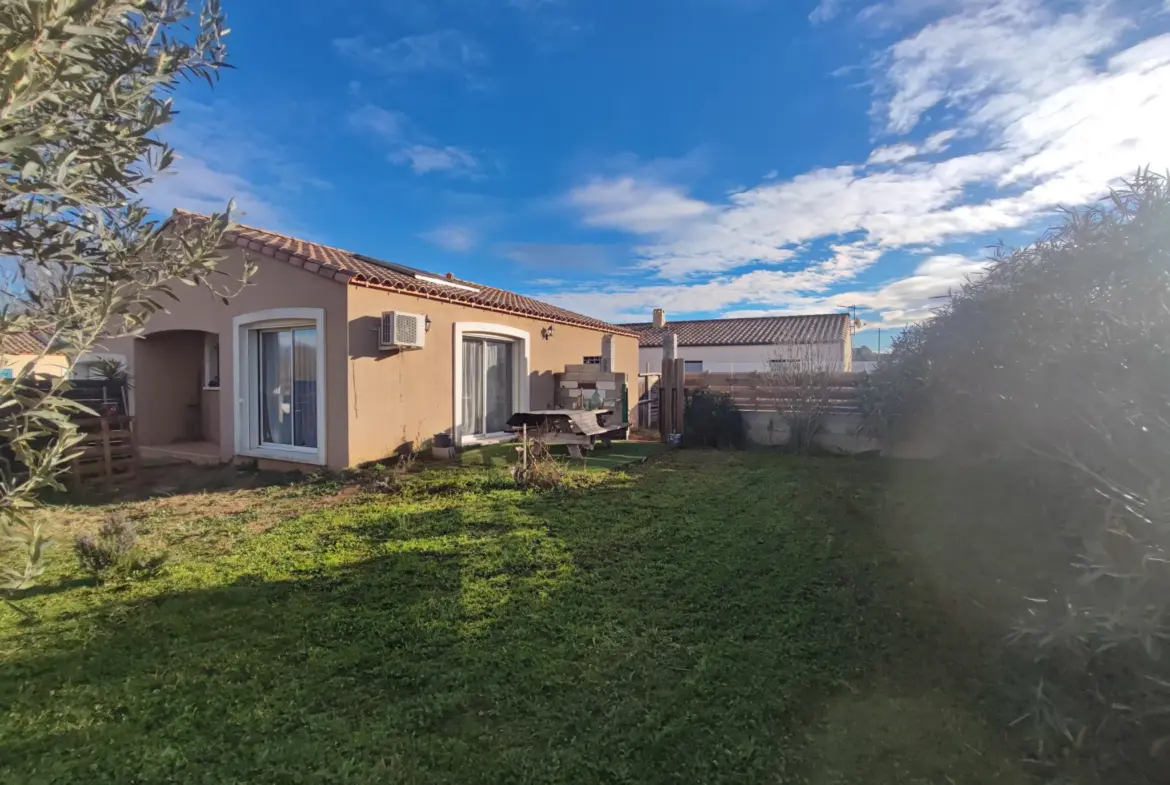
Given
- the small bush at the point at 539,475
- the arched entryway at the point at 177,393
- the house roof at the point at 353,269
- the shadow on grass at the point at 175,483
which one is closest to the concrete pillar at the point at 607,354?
the house roof at the point at 353,269

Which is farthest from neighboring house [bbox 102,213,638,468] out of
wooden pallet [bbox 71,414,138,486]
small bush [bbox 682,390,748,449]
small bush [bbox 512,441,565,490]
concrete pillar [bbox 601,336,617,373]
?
small bush [bbox 682,390,748,449]

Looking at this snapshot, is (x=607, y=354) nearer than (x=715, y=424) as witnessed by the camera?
No

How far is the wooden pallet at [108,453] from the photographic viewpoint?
9.47m

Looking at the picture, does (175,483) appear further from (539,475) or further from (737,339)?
(737,339)

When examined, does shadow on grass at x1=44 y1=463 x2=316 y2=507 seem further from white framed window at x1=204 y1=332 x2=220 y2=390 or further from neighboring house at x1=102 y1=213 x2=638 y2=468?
white framed window at x1=204 y1=332 x2=220 y2=390

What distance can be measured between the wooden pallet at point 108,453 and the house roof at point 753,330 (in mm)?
24611

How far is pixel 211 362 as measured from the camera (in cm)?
1247

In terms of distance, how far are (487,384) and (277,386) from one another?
4.28 metres

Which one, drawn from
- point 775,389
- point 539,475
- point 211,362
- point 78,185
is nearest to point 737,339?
point 775,389

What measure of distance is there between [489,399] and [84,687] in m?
9.85

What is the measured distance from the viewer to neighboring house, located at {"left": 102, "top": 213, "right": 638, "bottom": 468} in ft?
31.7

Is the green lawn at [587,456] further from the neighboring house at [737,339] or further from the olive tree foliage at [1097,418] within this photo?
the neighboring house at [737,339]

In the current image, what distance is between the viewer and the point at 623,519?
23.1 feet

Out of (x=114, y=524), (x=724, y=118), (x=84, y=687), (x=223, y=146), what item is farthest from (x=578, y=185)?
(x=84, y=687)
